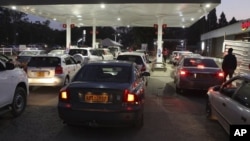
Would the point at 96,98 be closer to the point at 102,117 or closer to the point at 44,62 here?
the point at 102,117

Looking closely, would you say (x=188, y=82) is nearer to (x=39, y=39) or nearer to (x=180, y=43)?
(x=180, y=43)

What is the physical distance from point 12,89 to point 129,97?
326 centimetres

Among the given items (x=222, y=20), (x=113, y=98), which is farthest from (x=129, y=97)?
(x=222, y=20)

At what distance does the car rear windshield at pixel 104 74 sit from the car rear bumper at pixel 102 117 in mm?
962

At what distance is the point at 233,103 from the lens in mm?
6535

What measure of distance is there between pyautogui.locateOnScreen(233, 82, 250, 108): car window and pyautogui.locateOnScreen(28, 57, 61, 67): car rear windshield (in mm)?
8570

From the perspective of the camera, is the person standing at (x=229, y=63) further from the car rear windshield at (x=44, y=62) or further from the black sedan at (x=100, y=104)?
the black sedan at (x=100, y=104)

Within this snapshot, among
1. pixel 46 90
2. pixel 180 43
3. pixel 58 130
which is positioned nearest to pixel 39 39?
pixel 180 43

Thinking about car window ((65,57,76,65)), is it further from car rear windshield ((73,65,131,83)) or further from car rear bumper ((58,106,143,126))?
car rear bumper ((58,106,143,126))

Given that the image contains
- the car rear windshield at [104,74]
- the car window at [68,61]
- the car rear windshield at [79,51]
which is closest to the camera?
the car rear windshield at [104,74]

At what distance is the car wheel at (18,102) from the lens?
8.96m

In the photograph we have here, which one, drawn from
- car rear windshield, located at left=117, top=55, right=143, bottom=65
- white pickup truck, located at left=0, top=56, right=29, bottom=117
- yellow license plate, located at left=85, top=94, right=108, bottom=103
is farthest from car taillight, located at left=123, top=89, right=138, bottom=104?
car rear windshield, located at left=117, top=55, right=143, bottom=65

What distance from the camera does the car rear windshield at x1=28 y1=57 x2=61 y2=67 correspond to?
13.7 metres

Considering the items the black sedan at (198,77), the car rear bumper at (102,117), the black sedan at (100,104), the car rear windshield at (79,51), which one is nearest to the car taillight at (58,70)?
the black sedan at (198,77)
